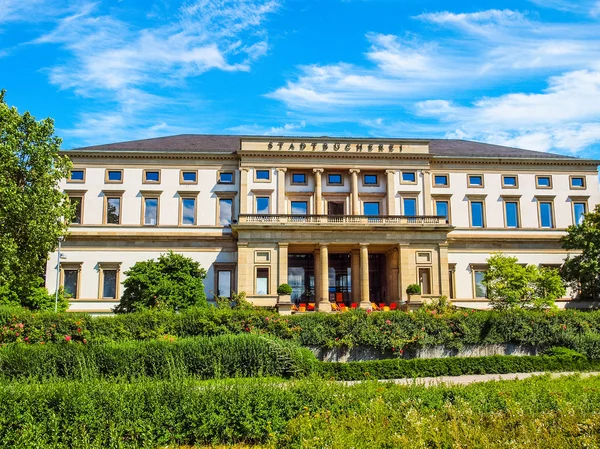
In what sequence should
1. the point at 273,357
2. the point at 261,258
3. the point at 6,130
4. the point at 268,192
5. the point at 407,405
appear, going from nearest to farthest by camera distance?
the point at 407,405
the point at 273,357
the point at 6,130
the point at 261,258
the point at 268,192

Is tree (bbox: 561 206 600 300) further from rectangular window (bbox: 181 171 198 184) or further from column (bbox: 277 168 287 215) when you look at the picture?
rectangular window (bbox: 181 171 198 184)

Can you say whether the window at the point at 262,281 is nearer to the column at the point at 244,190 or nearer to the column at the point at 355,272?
the column at the point at 244,190

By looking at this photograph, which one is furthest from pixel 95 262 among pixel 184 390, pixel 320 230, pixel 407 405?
pixel 407 405

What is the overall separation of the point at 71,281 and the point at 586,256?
41123mm

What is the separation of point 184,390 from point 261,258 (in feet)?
98.4

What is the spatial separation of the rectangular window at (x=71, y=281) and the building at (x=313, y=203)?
18 cm

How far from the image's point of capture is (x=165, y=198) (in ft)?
155

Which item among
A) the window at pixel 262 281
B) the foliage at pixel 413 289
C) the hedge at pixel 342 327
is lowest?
the hedge at pixel 342 327

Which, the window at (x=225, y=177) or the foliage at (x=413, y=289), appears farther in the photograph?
the window at (x=225, y=177)

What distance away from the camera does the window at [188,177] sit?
47656mm

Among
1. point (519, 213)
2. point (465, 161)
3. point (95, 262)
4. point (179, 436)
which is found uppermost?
point (465, 161)

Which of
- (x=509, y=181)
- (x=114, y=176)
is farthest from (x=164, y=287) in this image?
(x=509, y=181)

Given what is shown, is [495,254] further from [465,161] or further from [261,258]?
[261,258]

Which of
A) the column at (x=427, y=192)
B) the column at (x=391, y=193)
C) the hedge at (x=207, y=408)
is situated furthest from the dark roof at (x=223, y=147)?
the hedge at (x=207, y=408)
